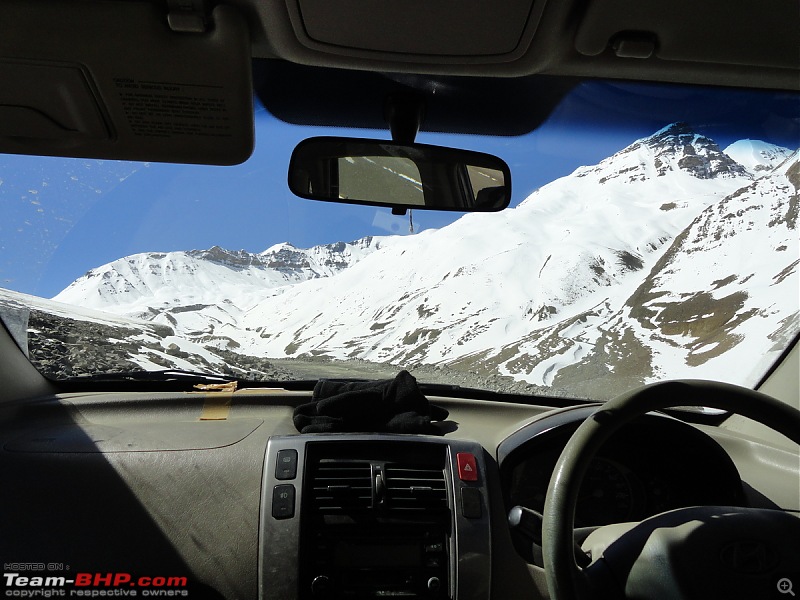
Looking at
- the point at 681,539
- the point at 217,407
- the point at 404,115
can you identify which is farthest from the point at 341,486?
the point at 404,115

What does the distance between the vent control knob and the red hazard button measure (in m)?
0.72

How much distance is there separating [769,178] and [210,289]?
130 inches

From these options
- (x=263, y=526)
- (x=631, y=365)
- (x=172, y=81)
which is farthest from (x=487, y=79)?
(x=263, y=526)

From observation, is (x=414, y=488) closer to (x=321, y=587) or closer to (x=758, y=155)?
(x=321, y=587)

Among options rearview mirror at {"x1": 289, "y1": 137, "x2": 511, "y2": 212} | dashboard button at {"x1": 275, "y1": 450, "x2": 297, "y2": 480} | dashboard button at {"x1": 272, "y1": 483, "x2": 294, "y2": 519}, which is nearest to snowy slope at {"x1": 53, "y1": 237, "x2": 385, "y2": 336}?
rearview mirror at {"x1": 289, "y1": 137, "x2": 511, "y2": 212}

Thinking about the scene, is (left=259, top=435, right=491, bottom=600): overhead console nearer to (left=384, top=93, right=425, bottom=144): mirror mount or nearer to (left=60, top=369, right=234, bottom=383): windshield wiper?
(left=60, top=369, right=234, bottom=383): windshield wiper

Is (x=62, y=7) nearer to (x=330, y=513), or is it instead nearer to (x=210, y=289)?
(x=210, y=289)

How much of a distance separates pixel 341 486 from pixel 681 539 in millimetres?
1415

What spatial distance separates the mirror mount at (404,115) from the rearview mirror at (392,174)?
0.09 meters

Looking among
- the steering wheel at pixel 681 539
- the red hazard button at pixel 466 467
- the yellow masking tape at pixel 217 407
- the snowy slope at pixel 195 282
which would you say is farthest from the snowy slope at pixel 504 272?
the steering wheel at pixel 681 539

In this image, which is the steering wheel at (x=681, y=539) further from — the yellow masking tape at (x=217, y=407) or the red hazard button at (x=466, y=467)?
the yellow masking tape at (x=217, y=407)

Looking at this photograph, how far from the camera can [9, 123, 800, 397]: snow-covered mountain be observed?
3686 millimetres

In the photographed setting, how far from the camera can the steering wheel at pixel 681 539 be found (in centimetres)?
181

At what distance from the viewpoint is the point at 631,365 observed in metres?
3.82
